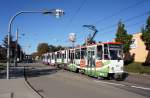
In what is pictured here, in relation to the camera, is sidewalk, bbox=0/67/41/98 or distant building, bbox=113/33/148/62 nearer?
sidewalk, bbox=0/67/41/98

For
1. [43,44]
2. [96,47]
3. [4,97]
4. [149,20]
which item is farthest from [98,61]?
[43,44]

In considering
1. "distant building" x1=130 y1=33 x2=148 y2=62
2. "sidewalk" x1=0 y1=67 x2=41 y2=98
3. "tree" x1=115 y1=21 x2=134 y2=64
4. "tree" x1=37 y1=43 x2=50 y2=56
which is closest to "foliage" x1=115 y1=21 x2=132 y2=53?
"tree" x1=115 y1=21 x2=134 y2=64

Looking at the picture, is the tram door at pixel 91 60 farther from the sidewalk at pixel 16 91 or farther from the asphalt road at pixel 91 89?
the sidewalk at pixel 16 91

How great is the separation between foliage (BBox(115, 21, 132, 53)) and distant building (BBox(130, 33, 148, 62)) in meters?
2.25

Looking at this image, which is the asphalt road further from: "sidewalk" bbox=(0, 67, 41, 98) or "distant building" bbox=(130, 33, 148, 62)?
"distant building" bbox=(130, 33, 148, 62)

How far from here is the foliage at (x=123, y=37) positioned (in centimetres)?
5438

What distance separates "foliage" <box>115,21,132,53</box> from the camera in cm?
5438

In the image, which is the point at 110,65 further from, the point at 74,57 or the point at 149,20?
the point at 149,20

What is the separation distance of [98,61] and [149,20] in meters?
19.7

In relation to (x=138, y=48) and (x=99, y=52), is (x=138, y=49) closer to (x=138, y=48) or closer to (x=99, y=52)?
→ (x=138, y=48)

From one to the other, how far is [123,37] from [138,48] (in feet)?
14.1

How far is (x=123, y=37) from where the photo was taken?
55062 millimetres

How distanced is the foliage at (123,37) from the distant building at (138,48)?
2248 mm

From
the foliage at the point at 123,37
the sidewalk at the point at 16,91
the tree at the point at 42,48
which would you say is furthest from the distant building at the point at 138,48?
the tree at the point at 42,48
